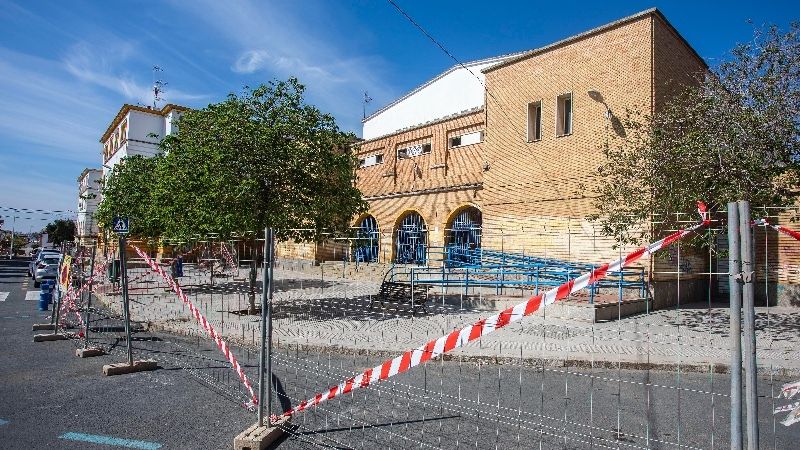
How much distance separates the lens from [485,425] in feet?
15.5

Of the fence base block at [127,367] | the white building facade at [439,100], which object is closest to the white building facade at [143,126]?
the white building facade at [439,100]

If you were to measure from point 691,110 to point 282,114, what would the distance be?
954cm

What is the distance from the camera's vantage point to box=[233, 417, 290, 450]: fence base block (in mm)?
4051

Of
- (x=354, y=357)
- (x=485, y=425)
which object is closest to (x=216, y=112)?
(x=354, y=357)

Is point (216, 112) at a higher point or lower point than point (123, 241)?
higher

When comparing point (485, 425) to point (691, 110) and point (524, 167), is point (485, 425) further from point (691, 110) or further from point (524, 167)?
point (524, 167)

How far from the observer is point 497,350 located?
26.7 feet

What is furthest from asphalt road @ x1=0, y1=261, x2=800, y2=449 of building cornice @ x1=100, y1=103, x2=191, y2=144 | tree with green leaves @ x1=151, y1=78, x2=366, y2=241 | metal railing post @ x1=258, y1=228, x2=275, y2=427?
building cornice @ x1=100, y1=103, x2=191, y2=144

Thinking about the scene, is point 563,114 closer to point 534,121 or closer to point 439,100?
point 534,121

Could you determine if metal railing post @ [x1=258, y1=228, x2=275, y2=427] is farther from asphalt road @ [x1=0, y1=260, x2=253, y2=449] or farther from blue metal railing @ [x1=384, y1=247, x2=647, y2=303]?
blue metal railing @ [x1=384, y1=247, x2=647, y2=303]

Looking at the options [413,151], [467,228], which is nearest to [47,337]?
[467,228]

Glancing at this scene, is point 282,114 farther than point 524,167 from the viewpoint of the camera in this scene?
No

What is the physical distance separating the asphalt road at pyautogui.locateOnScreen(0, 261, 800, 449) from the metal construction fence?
0.03 metres

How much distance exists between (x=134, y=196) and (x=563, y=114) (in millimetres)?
17439
